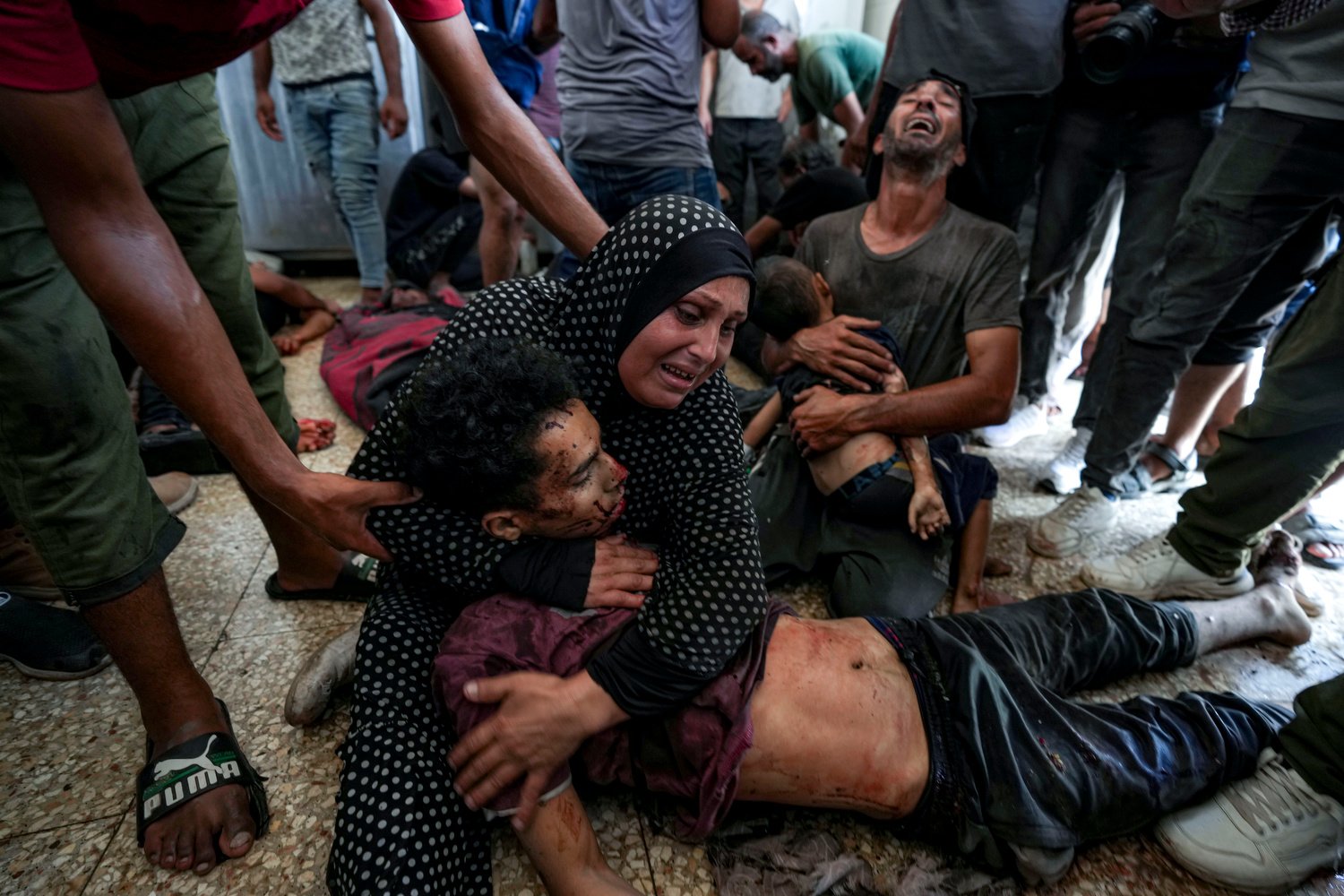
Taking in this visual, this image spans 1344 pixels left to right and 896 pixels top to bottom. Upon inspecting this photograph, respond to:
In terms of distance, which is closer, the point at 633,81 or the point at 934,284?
the point at 934,284

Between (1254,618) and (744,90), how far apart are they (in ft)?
13.6

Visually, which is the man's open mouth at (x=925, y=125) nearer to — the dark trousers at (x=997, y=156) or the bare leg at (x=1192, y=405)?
the dark trousers at (x=997, y=156)

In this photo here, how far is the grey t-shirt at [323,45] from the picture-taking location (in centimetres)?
343

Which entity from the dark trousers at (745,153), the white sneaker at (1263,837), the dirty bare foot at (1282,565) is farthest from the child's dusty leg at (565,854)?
the dark trousers at (745,153)

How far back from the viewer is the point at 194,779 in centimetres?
114

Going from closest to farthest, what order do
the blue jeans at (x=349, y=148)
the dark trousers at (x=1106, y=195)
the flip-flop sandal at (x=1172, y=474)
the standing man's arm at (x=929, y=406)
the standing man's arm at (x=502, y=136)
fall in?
the standing man's arm at (x=502, y=136), the standing man's arm at (x=929, y=406), the dark trousers at (x=1106, y=195), the flip-flop sandal at (x=1172, y=474), the blue jeans at (x=349, y=148)

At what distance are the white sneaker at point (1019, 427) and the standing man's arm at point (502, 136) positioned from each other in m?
1.85

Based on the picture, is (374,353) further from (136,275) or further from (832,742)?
(832,742)

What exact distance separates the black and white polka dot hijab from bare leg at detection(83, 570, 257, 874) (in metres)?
0.41

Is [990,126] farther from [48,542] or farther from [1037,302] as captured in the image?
[48,542]

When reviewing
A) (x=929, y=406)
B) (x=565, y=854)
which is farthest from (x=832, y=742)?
(x=929, y=406)

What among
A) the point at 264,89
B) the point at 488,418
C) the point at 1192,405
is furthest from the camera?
the point at 264,89

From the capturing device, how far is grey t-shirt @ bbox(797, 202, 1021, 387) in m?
1.90

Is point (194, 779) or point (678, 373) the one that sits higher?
point (678, 373)
